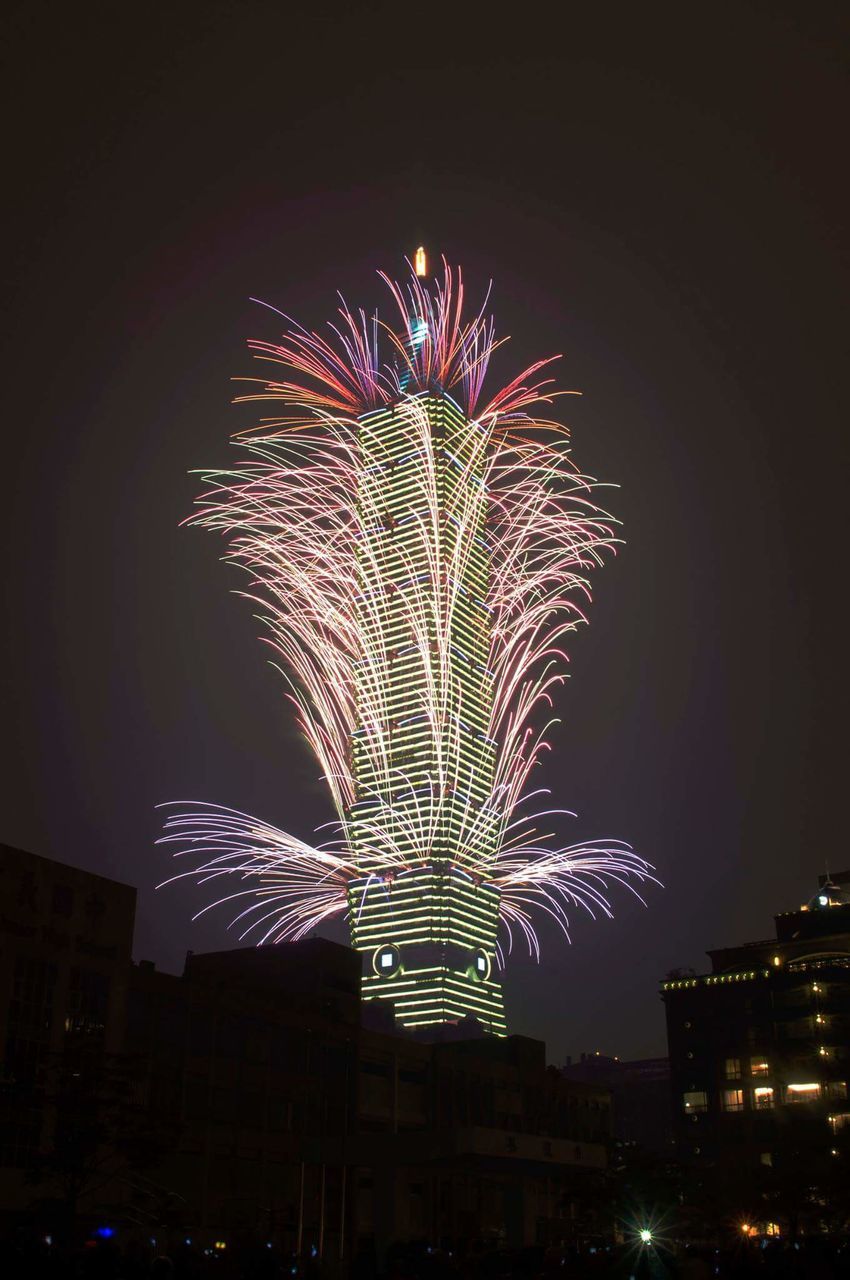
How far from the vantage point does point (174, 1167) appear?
57531 millimetres

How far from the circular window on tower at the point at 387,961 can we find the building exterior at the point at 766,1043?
49982 millimetres

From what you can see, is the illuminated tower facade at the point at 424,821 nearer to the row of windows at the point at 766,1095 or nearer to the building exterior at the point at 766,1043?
the building exterior at the point at 766,1043

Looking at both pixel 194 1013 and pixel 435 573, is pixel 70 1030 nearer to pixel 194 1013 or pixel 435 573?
pixel 194 1013

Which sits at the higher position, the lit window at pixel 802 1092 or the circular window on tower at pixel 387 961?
the circular window on tower at pixel 387 961

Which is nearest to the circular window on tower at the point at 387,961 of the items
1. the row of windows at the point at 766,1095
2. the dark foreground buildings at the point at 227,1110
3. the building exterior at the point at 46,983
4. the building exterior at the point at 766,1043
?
the building exterior at the point at 766,1043

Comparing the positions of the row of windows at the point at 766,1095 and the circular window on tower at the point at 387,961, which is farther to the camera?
the circular window on tower at the point at 387,961

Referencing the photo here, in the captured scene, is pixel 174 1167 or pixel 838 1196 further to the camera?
pixel 838 1196

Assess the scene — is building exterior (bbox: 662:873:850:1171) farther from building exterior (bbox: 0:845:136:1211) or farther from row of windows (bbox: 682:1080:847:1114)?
building exterior (bbox: 0:845:136:1211)

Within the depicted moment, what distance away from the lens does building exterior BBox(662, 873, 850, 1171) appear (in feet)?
379

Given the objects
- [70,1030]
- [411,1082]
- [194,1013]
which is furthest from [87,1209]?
[411,1082]

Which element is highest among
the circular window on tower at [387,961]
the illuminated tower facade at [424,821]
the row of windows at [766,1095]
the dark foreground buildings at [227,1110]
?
the illuminated tower facade at [424,821]

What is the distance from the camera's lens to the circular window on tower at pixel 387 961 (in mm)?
172250

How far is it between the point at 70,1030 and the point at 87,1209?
6811 millimetres

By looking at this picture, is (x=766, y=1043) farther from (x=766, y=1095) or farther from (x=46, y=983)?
(x=46, y=983)
